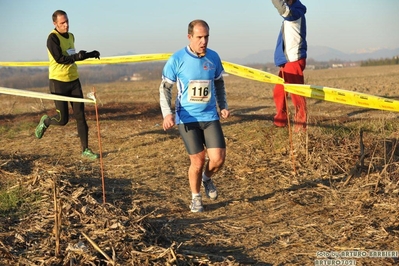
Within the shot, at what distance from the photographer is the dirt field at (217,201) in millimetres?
4742

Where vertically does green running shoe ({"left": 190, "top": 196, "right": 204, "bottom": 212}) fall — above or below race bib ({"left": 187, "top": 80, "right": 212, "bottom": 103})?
below

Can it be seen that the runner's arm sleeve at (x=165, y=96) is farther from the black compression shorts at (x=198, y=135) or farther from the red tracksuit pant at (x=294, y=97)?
the red tracksuit pant at (x=294, y=97)

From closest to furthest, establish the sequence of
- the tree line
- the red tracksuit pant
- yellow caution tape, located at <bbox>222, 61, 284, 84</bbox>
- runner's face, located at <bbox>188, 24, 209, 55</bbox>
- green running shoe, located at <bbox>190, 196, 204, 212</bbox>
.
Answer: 1. runner's face, located at <bbox>188, 24, 209, 55</bbox>
2. green running shoe, located at <bbox>190, 196, 204, 212</bbox>
3. yellow caution tape, located at <bbox>222, 61, 284, 84</bbox>
4. the red tracksuit pant
5. the tree line

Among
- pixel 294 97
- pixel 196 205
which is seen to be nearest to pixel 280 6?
pixel 294 97

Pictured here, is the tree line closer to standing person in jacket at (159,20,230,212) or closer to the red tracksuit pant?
the red tracksuit pant

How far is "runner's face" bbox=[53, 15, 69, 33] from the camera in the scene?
342 inches

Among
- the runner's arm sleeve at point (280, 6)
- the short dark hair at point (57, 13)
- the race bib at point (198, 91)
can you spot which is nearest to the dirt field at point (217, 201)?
the race bib at point (198, 91)

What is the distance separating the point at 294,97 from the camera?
30.3ft

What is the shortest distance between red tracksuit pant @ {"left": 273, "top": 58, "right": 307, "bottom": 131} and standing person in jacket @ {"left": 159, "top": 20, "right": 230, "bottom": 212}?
9.91 ft

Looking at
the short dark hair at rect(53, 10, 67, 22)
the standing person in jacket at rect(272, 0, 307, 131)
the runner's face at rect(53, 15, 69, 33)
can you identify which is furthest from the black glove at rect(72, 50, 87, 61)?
Answer: the standing person in jacket at rect(272, 0, 307, 131)

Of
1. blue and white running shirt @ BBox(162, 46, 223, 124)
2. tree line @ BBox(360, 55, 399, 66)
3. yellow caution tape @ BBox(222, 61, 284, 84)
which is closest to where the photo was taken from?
blue and white running shirt @ BBox(162, 46, 223, 124)

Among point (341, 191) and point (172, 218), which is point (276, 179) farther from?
point (172, 218)

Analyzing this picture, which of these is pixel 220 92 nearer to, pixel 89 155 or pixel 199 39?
pixel 199 39

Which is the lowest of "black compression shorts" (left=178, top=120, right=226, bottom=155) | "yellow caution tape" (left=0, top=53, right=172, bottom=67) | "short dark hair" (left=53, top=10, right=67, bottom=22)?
"black compression shorts" (left=178, top=120, right=226, bottom=155)
